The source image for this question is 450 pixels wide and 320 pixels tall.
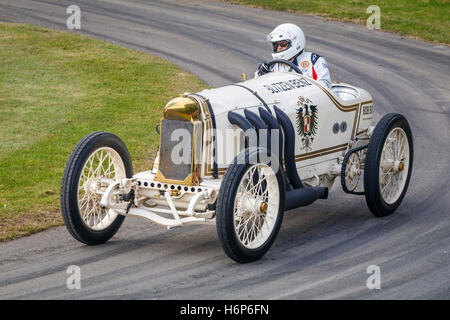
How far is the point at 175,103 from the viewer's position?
850cm

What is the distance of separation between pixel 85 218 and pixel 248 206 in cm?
180

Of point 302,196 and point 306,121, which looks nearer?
point 302,196

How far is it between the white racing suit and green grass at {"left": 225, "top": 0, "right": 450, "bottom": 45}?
11.8 metres

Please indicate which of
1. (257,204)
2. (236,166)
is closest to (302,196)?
(257,204)

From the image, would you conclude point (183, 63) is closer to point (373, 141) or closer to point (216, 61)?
point (216, 61)

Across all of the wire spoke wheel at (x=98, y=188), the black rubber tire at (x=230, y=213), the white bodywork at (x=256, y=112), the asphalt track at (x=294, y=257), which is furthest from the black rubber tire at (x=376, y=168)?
the wire spoke wheel at (x=98, y=188)

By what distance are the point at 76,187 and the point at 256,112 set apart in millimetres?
2052

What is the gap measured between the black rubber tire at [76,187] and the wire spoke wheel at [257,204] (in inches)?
60.7

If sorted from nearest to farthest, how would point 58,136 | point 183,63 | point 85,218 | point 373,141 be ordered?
point 85,218
point 373,141
point 58,136
point 183,63

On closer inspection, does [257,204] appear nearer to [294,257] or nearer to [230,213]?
[230,213]

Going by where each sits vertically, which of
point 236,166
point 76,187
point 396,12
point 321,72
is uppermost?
point 321,72

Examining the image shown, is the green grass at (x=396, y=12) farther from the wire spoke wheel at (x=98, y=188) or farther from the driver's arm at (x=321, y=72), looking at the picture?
the wire spoke wheel at (x=98, y=188)

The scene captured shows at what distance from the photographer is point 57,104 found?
1579cm
